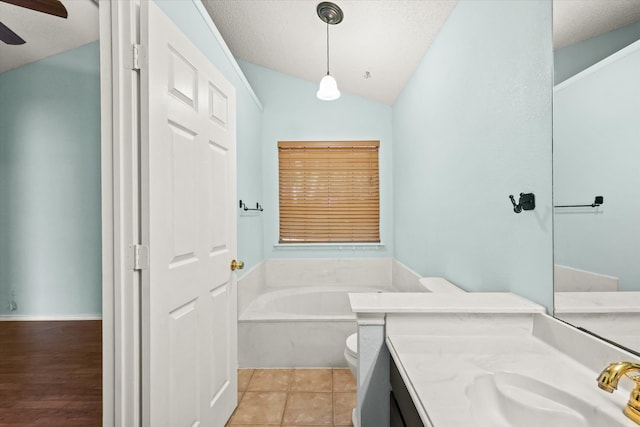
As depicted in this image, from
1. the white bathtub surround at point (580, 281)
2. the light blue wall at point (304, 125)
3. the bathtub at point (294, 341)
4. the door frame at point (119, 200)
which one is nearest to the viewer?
the white bathtub surround at point (580, 281)

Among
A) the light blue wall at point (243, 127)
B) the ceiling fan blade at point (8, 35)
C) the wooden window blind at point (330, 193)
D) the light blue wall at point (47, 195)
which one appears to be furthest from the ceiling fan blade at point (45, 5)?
the wooden window blind at point (330, 193)

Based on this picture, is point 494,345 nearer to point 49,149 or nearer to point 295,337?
point 295,337

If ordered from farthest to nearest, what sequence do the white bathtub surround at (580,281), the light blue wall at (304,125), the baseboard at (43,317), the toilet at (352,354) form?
the light blue wall at (304,125)
the baseboard at (43,317)
the toilet at (352,354)
the white bathtub surround at (580,281)

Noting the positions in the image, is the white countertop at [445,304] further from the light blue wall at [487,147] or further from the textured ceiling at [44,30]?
the textured ceiling at [44,30]

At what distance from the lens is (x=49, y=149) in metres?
3.12

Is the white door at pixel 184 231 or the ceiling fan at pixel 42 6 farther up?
the ceiling fan at pixel 42 6

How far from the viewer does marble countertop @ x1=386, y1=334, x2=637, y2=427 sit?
2.25 ft

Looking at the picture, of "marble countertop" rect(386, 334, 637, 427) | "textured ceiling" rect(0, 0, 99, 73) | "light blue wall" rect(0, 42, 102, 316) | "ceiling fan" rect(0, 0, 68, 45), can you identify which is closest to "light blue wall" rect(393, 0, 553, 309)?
"marble countertop" rect(386, 334, 637, 427)

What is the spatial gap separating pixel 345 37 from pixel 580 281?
2.18 metres

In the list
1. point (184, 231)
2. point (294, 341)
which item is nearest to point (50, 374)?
point (294, 341)

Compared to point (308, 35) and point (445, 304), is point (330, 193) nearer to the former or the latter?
point (308, 35)

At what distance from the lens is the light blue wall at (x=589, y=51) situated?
29.6 inches

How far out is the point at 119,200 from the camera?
1064 millimetres

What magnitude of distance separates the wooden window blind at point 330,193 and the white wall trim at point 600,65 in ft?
7.87
